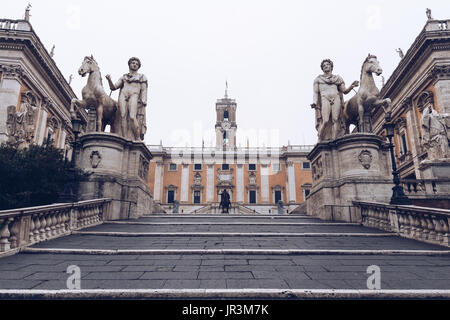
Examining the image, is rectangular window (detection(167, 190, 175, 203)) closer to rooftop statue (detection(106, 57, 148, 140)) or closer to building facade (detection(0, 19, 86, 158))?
building facade (detection(0, 19, 86, 158))

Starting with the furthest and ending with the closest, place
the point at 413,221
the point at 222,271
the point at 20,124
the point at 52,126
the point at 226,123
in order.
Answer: the point at 226,123
the point at 52,126
the point at 20,124
the point at 413,221
the point at 222,271

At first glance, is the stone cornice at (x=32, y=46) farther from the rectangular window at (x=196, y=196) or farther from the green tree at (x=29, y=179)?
the rectangular window at (x=196, y=196)

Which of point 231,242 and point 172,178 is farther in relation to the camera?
point 172,178

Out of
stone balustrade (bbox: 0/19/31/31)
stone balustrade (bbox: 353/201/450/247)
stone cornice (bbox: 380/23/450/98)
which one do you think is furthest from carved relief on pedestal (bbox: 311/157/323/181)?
stone balustrade (bbox: 0/19/31/31)

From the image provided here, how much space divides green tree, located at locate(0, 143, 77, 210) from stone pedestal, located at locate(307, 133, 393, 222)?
9.16 metres

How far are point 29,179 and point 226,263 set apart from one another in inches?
303

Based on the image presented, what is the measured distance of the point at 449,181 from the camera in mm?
12695

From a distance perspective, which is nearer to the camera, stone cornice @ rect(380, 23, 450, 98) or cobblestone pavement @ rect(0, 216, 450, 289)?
cobblestone pavement @ rect(0, 216, 450, 289)

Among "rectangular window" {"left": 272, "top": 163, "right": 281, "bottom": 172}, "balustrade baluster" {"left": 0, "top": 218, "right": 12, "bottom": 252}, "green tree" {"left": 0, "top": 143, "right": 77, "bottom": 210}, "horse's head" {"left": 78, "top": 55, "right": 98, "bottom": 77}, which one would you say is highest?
"rectangular window" {"left": 272, "top": 163, "right": 281, "bottom": 172}

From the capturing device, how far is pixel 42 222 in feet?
20.0

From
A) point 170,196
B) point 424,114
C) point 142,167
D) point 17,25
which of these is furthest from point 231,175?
point 142,167

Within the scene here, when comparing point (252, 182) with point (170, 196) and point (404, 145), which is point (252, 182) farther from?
point (404, 145)

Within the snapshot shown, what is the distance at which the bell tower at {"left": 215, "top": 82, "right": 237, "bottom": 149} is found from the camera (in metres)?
63.4

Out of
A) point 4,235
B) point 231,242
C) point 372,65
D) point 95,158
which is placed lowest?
point 231,242
